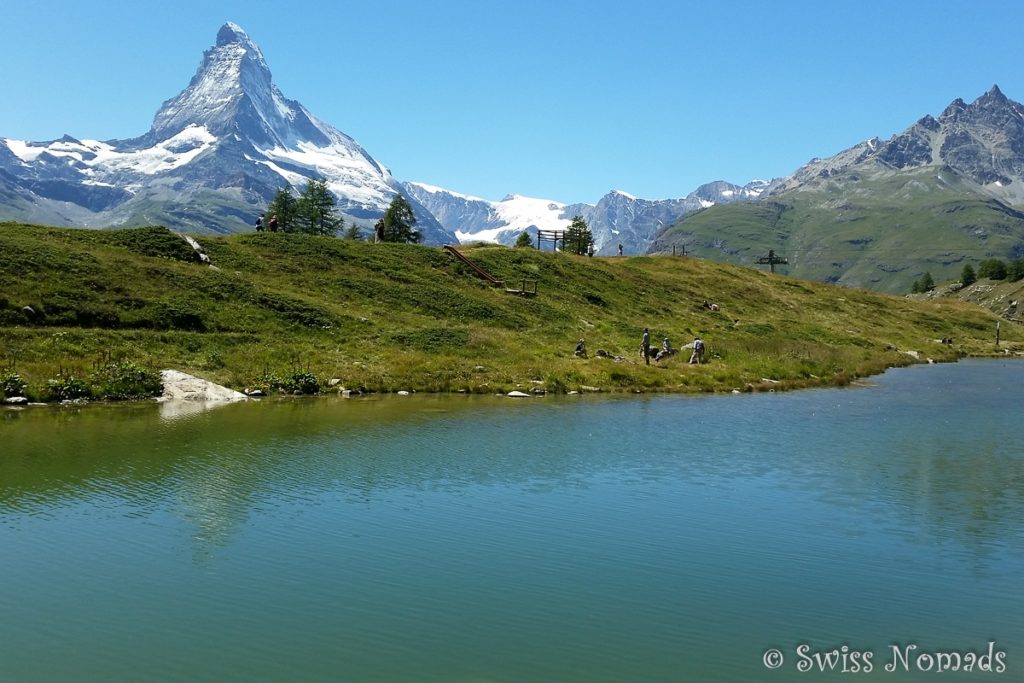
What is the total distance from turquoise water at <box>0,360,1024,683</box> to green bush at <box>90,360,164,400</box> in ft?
Answer: 15.2

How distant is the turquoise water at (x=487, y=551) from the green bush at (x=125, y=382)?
4.63m

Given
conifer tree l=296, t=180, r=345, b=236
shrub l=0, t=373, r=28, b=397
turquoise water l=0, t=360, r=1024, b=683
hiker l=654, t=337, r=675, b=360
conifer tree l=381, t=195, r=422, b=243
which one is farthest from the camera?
conifer tree l=296, t=180, r=345, b=236

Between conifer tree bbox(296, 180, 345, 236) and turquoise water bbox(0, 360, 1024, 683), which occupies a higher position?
conifer tree bbox(296, 180, 345, 236)

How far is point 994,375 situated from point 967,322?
71459 mm

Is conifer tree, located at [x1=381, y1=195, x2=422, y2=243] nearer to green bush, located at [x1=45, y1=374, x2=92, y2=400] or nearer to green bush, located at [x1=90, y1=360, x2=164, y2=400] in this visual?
green bush, located at [x1=90, y1=360, x2=164, y2=400]

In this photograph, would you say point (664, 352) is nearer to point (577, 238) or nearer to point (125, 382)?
point (125, 382)

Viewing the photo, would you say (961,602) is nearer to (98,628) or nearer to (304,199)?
(98,628)

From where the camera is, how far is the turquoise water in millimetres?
13555

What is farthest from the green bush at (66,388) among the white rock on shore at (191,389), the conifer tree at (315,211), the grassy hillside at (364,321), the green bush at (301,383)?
the conifer tree at (315,211)

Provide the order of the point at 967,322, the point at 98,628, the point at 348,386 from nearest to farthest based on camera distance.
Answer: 1. the point at 98,628
2. the point at 348,386
3. the point at 967,322

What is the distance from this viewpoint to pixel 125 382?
142 ft

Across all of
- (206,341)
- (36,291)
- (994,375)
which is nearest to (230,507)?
(206,341)

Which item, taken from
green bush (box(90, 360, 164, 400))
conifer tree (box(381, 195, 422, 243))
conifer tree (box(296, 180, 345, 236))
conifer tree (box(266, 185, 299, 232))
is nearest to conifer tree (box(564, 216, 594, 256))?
conifer tree (box(381, 195, 422, 243))

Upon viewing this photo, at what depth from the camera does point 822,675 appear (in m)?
13.1
